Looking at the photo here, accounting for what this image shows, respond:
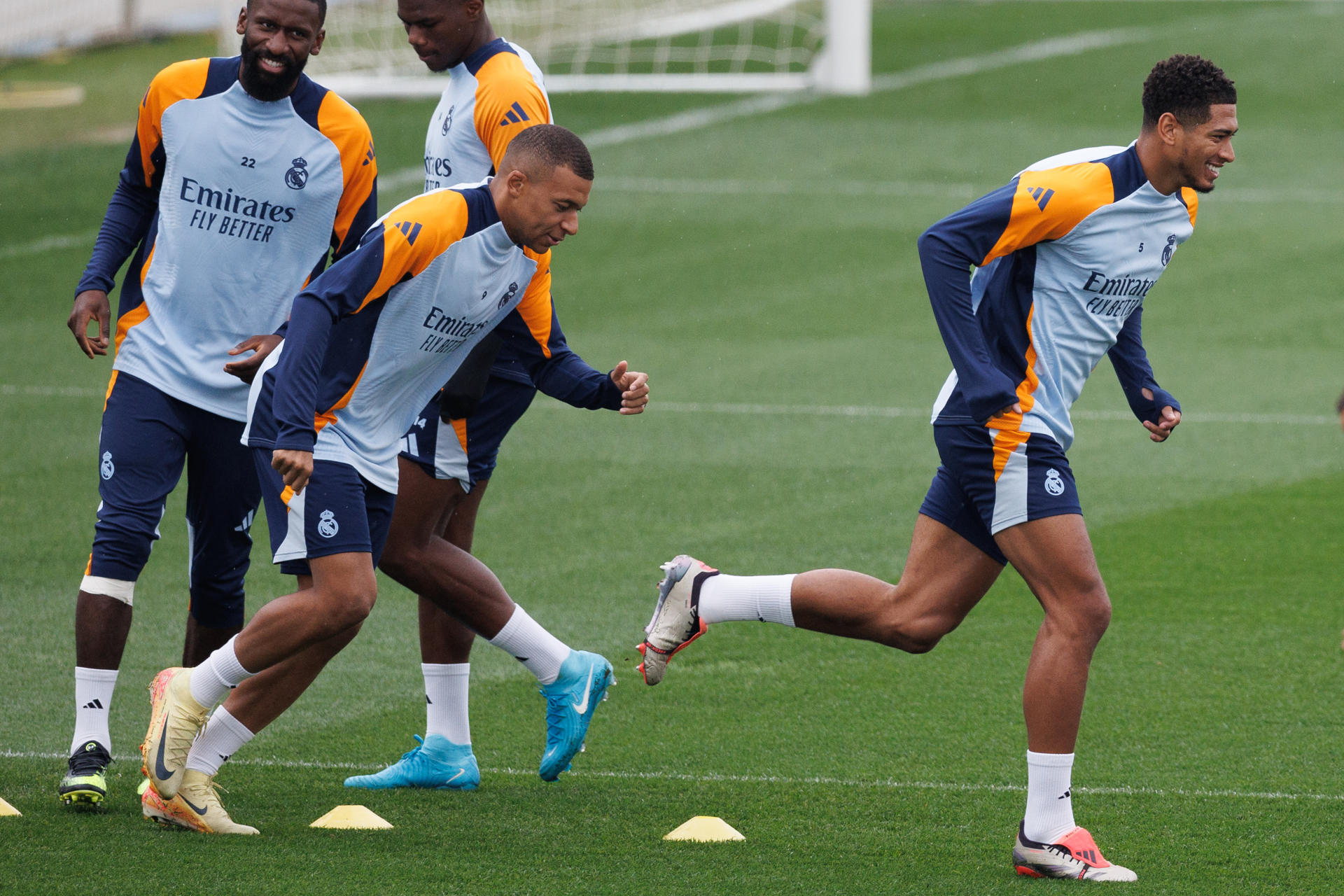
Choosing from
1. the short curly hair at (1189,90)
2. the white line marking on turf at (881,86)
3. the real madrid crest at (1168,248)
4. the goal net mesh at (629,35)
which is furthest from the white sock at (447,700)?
the goal net mesh at (629,35)

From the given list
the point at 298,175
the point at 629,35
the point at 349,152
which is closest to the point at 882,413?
the point at 349,152

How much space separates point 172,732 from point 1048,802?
225cm

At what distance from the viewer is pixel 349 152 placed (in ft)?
19.7

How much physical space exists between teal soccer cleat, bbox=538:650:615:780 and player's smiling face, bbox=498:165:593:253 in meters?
1.32

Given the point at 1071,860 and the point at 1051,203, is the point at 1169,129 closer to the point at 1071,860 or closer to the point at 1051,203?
the point at 1051,203

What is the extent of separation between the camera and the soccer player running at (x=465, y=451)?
19.3ft

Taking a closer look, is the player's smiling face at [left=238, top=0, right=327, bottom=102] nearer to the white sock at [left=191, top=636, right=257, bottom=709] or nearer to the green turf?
the white sock at [left=191, top=636, right=257, bottom=709]

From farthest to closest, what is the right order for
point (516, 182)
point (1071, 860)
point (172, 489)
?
point (172, 489) < point (516, 182) < point (1071, 860)

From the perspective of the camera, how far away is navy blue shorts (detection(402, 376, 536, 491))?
592cm

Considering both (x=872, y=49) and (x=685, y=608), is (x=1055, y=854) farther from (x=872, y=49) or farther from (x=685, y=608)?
(x=872, y=49)

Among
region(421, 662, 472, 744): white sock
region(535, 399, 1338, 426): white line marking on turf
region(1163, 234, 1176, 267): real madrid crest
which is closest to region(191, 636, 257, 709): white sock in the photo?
region(421, 662, 472, 744): white sock

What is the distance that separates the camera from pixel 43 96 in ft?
78.5

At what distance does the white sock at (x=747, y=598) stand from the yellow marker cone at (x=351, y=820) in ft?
3.66

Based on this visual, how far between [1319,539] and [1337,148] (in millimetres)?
14608
